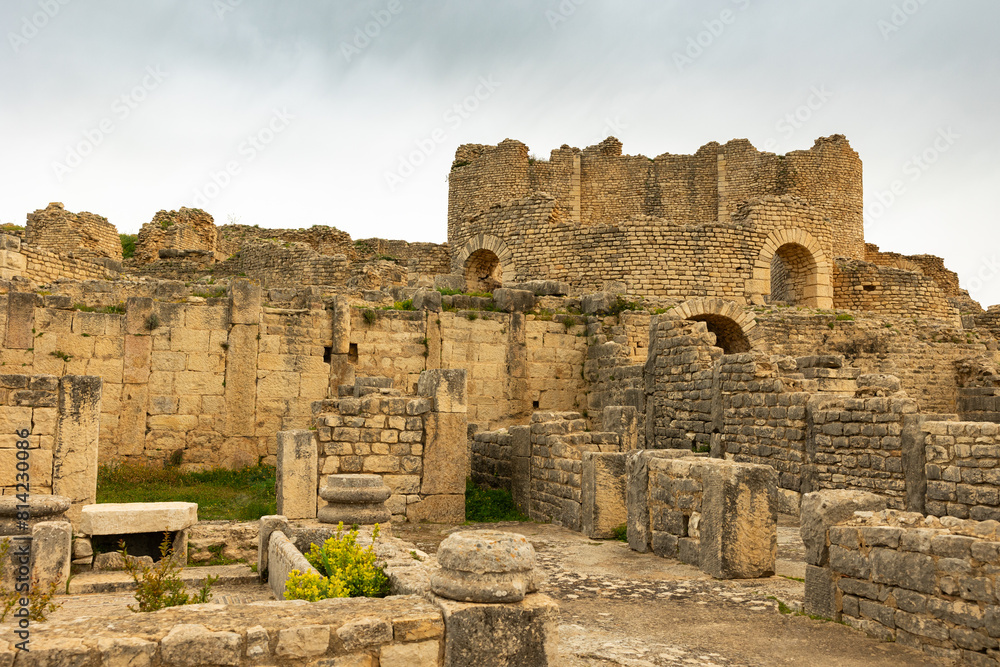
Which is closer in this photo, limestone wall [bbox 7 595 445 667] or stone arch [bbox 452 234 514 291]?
limestone wall [bbox 7 595 445 667]

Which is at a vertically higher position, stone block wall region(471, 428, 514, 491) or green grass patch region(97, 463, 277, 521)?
stone block wall region(471, 428, 514, 491)

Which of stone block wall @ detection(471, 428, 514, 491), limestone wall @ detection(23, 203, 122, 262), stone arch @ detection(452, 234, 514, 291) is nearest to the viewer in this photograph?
stone block wall @ detection(471, 428, 514, 491)

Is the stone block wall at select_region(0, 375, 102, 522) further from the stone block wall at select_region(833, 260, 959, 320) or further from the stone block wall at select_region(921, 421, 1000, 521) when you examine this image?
the stone block wall at select_region(833, 260, 959, 320)

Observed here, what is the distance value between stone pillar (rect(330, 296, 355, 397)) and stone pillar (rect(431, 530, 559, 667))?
9243mm

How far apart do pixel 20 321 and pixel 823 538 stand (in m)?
11.3

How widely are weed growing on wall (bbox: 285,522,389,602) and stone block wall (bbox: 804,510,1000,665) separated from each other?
2990mm

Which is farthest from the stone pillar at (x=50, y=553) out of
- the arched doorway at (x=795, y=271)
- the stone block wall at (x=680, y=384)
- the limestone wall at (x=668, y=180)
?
the limestone wall at (x=668, y=180)

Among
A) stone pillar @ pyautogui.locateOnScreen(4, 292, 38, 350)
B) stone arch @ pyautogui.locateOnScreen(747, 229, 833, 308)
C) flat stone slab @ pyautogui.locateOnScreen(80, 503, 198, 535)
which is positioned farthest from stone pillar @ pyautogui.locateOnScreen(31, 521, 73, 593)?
stone arch @ pyautogui.locateOnScreen(747, 229, 833, 308)

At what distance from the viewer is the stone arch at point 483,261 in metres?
20.5

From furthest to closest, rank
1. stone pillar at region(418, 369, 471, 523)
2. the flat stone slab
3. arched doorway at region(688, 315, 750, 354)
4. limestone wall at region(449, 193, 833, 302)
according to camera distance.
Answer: limestone wall at region(449, 193, 833, 302) < arched doorway at region(688, 315, 750, 354) < stone pillar at region(418, 369, 471, 523) < the flat stone slab

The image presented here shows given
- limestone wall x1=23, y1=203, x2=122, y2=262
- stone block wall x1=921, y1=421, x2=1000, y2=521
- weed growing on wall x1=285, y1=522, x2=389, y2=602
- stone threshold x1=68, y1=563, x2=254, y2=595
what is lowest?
stone threshold x1=68, y1=563, x2=254, y2=595

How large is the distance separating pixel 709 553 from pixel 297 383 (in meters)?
8.15

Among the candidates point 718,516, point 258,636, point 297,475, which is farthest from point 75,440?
point 718,516

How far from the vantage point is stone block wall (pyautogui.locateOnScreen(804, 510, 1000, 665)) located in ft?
14.1
